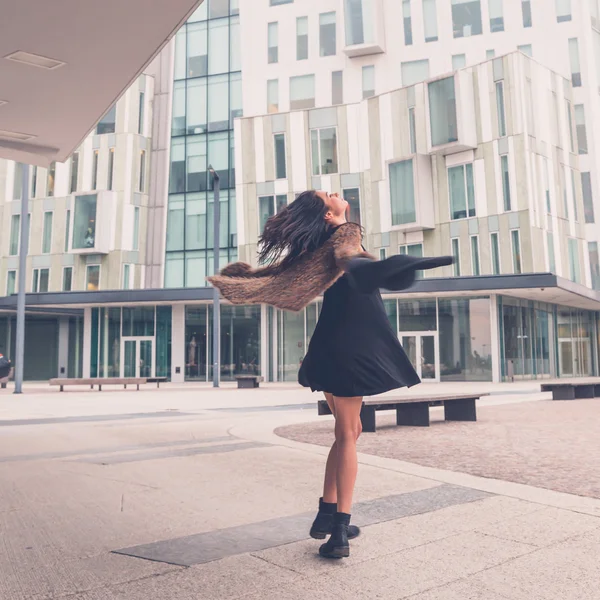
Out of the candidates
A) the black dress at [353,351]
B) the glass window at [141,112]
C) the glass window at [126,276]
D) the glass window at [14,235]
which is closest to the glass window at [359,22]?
the glass window at [141,112]

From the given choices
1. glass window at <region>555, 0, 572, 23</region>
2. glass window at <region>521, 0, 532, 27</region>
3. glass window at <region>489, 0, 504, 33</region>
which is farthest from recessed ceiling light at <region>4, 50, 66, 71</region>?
glass window at <region>555, 0, 572, 23</region>

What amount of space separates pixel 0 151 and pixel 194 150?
29.8 metres

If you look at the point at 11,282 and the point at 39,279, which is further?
the point at 11,282

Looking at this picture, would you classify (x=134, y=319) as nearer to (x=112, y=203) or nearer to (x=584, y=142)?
(x=112, y=203)

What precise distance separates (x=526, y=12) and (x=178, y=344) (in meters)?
25.1

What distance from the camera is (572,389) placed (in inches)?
643

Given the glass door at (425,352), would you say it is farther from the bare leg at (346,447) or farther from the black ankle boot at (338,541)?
the black ankle boot at (338,541)

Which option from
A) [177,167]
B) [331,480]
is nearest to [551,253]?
[177,167]

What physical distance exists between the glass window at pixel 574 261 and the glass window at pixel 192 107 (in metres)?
21.5

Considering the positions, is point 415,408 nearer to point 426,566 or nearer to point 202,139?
point 426,566

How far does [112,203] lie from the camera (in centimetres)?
3916

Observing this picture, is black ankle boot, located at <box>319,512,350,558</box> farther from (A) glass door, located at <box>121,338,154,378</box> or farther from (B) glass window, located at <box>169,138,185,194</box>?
(B) glass window, located at <box>169,138,185,194</box>

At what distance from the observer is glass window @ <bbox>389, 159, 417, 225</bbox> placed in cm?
3234

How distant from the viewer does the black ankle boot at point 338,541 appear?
3.40m
